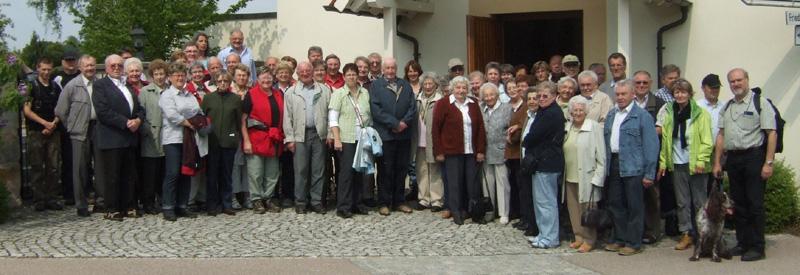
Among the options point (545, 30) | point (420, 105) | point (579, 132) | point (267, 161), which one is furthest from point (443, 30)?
point (579, 132)

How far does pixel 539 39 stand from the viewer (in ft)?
54.5

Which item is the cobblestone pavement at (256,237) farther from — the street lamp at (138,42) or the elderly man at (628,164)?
the street lamp at (138,42)

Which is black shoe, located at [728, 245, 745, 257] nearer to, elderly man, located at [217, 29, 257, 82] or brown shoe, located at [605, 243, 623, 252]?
brown shoe, located at [605, 243, 623, 252]

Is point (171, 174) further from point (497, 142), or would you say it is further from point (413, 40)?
point (413, 40)

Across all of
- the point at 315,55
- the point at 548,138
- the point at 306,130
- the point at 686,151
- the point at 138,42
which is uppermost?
the point at 138,42

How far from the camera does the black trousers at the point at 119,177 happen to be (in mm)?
10609

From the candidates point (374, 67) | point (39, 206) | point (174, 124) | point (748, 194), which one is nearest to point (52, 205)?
point (39, 206)

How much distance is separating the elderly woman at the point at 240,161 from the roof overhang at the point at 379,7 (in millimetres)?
2267

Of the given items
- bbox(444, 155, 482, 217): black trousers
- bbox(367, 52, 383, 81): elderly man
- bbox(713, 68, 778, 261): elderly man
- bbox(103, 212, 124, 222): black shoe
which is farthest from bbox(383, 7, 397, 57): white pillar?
bbox(713, 68, 778, 261): elderly man

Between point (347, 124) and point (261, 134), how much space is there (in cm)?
102

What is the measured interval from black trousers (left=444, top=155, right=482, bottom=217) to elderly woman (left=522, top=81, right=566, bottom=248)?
4.02ft

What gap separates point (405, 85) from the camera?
11.2 metres

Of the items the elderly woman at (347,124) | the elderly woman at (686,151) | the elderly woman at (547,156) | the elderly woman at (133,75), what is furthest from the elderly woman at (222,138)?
the elderly woman at (686,151)

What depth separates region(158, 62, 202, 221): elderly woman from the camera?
34.9ft
